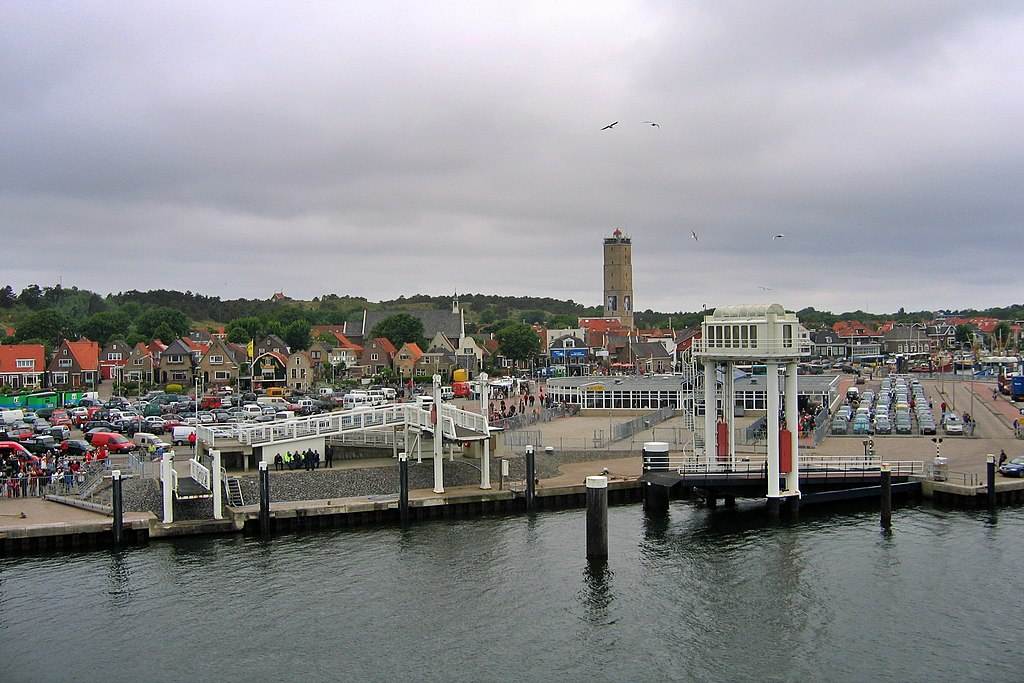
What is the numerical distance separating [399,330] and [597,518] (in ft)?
296

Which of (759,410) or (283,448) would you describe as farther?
(759,410)

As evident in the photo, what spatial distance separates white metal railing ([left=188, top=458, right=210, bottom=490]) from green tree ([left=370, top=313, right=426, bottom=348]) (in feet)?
269

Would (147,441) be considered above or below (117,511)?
above

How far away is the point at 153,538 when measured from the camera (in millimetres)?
34312

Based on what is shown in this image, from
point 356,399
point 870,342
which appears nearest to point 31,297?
point 356,399

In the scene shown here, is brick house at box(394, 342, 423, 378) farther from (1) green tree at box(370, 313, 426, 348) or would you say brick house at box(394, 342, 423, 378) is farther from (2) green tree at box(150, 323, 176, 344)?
(2) green tree at box(150, 323, 176, 344)

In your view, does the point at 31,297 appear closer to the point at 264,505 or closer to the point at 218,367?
the point at 218,367

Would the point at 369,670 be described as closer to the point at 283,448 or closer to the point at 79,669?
the point at 79,669

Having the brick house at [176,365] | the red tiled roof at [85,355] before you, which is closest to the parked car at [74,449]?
the red tiled roof at [85,355]

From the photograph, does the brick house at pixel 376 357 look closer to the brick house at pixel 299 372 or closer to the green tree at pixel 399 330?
the green tree at pixel 399 330

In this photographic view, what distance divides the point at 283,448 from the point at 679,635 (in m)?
21.0

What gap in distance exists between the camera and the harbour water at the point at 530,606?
24203 mm

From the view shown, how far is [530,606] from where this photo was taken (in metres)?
28.3

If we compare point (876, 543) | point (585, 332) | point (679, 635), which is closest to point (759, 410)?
point (876, 543)
